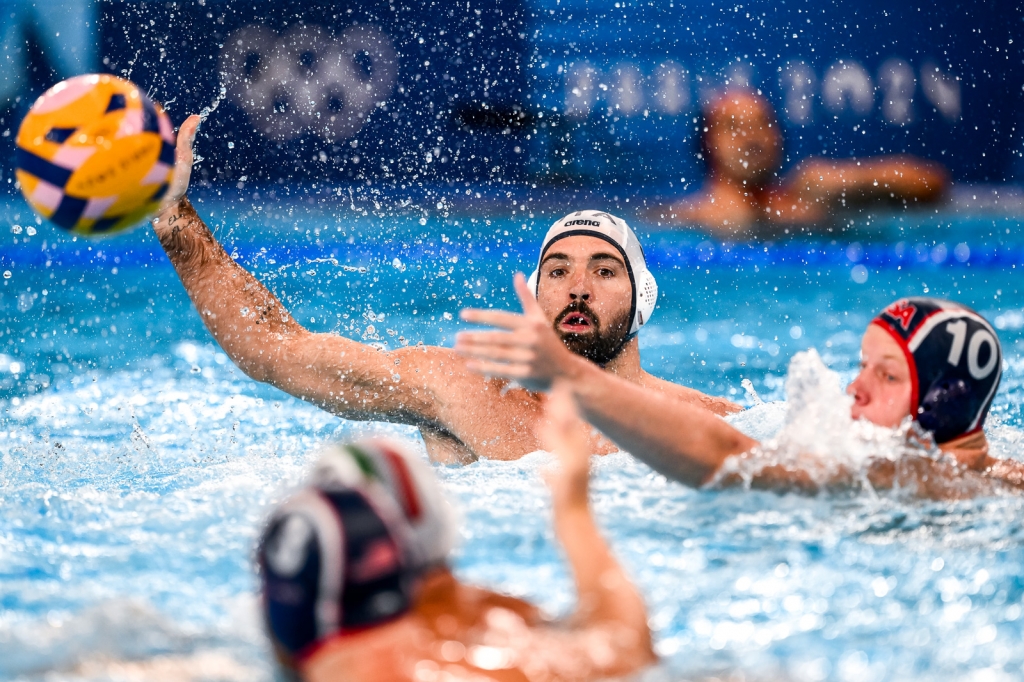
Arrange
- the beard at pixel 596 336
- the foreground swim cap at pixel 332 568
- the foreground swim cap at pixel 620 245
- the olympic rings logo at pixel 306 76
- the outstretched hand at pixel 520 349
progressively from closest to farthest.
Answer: the foreground swim cap at pixel 332 568
the outstretched hand at pixel 520 349
the beard at pixel 596 336
the foreground swim cap at pixel 620 245
the olympic rings logo at pixel 306 76

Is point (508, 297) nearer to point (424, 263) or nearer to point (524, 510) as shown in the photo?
point (424, 263)

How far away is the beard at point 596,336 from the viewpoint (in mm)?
3623

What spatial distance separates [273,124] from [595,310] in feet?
18.2

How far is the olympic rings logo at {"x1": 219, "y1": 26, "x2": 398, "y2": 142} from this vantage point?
850 cm

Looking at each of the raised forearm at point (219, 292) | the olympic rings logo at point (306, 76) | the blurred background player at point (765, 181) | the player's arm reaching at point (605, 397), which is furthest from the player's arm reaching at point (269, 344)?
the blurred background player at point (765, 181)

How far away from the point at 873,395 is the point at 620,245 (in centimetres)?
109

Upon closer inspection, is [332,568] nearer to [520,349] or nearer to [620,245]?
[520,349]

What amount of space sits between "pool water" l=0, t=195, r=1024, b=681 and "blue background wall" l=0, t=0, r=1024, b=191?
142 cm

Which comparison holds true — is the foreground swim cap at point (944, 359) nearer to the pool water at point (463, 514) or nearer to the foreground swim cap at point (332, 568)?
the pool water at point (463, 514)

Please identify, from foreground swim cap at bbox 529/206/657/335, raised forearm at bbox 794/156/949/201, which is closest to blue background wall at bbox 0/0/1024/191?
raised forearm at bbox 794/156/949/201

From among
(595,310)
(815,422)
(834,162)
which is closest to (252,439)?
(595,310)

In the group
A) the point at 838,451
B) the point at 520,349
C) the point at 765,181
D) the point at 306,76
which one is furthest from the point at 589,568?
the point at 765,181

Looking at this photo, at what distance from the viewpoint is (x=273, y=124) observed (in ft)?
28.1

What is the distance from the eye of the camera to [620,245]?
3.74 meters
